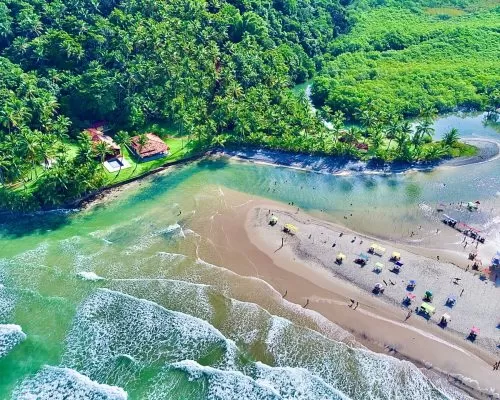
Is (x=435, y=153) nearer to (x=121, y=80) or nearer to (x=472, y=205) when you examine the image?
(x=472, y=205)

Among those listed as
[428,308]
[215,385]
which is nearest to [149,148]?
[215,385]

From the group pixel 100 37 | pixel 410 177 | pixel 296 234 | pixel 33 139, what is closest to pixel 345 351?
pixel 296 234

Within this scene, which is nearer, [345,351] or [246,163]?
[345,351]

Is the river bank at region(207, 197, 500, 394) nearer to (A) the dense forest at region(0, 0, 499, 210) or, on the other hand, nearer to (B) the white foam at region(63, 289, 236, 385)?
(B) the white foam at region(63, 289, 236, 385)

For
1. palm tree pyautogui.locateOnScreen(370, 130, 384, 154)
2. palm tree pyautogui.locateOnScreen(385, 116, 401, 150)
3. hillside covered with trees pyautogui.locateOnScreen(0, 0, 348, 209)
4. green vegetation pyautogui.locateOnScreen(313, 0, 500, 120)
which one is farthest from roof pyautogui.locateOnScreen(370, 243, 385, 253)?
green vegetation pyautogui.locateOnScreen(313, 0, 500, 120)

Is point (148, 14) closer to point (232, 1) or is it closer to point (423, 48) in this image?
point (232, 1)

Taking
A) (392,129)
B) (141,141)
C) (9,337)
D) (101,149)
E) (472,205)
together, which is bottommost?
(472,205)
